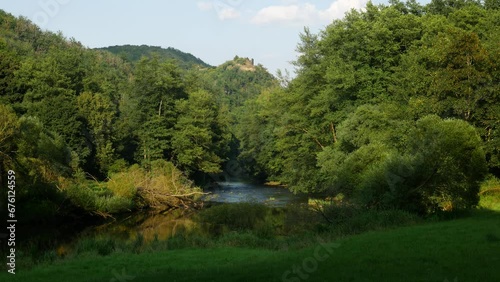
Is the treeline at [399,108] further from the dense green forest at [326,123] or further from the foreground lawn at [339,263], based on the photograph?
the foreground lawn at [339,263]

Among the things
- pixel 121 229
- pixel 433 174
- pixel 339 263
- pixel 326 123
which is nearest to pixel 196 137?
pixel 326 123

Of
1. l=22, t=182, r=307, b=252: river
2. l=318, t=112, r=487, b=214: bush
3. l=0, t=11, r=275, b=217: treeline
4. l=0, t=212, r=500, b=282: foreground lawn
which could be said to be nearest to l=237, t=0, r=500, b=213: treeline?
l=318, t=112, r=487, b=214: bush

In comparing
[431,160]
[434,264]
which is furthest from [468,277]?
[431,160]

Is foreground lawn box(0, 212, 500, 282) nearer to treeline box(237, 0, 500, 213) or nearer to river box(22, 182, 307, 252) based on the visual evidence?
treeline box(237, 0, 500, 213)

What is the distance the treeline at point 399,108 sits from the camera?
89.2ft

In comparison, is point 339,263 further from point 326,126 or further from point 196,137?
point 196,137

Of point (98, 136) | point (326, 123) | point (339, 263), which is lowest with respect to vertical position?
point (339, 263)

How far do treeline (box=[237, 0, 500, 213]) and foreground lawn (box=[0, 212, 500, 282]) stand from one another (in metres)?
6.00

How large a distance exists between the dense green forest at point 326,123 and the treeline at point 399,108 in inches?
4.0

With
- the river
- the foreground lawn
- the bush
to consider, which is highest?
the bush

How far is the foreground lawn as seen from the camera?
12.6 m

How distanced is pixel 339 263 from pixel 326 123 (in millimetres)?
35325

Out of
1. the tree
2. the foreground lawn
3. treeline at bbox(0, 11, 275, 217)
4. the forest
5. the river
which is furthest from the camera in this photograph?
the tree

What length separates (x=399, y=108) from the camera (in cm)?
3859
